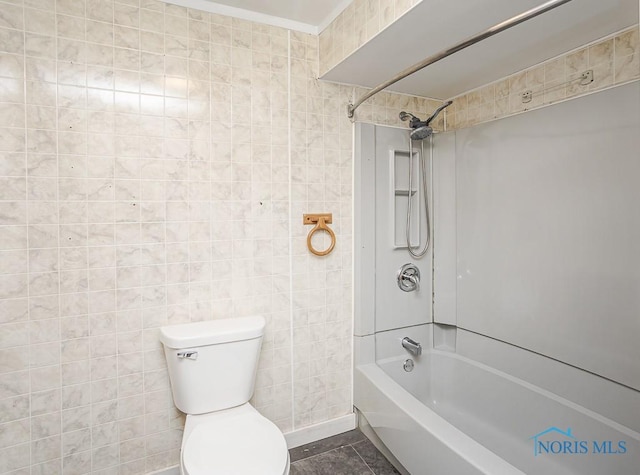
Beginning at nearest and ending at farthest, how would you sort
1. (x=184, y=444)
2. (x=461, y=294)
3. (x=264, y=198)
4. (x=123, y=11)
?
(x=184, y=444) → (x=123, y=11) → (x=264, y=198) → (x=461, y=294)

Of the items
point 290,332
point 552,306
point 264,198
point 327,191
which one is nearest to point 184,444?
point 290,332

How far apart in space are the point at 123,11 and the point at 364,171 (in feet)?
4.56

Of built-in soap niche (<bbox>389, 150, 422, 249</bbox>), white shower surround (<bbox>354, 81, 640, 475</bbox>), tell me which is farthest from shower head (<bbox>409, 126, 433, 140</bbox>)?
white shower surround (<bbox>354, 81, 640, 475</bbox>)

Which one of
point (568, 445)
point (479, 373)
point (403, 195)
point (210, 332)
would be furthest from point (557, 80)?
point (210, 332)

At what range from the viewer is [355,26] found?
1643mm

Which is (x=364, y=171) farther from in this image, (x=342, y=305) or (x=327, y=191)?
(x=342, y=305)

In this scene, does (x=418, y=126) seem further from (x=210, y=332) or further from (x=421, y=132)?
(x=210, y=332)

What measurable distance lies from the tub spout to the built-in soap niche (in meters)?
0.59

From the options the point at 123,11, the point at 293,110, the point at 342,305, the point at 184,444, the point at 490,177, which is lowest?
the point at 184,444

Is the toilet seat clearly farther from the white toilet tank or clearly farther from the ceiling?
the ceiling

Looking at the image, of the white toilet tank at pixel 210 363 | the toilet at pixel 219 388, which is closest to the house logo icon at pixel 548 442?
the toilet at pixel 219 388

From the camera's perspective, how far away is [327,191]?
2.04 meters

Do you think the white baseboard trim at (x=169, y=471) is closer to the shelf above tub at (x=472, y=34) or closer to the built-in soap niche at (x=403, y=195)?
the built-in soap niche at (x=403, y=195)

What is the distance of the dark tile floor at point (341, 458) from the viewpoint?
183 cm
